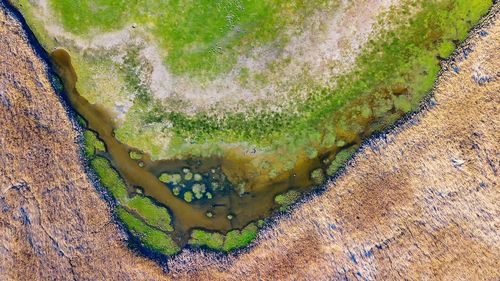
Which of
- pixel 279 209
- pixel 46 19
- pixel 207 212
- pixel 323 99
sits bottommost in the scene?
pixel 207 212

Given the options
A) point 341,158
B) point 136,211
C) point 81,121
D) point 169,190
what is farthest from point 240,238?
point 81,121

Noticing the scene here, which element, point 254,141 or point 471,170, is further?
point 254,141

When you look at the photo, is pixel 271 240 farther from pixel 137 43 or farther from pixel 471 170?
pixel 137 43

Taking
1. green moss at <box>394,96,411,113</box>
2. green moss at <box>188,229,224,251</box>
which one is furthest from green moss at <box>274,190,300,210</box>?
green moss at <box>394,96,411,113</box>

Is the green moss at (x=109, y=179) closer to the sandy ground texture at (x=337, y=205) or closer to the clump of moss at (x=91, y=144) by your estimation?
the clump of moss at (x=91, y=144)

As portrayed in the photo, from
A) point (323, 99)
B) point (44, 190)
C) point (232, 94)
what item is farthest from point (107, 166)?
point (323, 99)

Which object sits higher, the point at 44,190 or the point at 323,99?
the point at 323,99

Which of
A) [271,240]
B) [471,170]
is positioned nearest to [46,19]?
[271,240]
